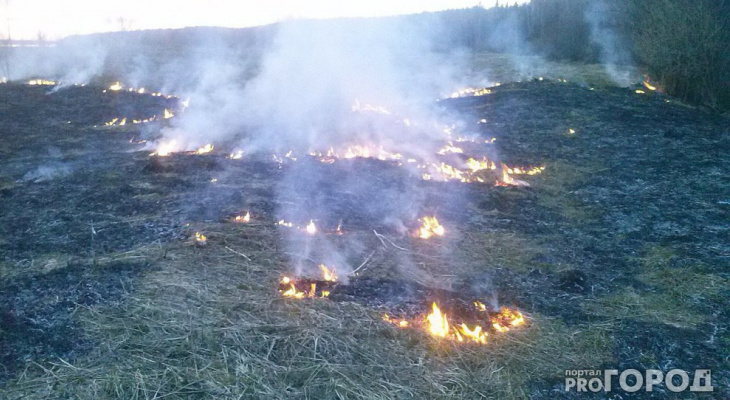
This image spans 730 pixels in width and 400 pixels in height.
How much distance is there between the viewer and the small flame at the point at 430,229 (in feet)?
17.3

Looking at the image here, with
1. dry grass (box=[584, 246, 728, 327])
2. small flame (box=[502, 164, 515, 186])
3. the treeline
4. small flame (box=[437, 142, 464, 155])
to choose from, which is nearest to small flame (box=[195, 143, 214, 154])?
small flame (box=[437, 142, 464, 155])

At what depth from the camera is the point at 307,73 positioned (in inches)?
626

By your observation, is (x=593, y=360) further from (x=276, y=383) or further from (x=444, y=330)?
(x=276, y=383)

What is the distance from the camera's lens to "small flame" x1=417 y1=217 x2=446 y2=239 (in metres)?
5.28

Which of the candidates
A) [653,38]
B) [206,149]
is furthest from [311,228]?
[653,38]

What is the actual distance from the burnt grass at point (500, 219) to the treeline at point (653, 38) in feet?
2.61

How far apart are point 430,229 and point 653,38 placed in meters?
8.76

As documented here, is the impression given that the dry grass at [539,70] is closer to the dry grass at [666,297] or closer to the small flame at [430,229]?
the small flame at [430,229]

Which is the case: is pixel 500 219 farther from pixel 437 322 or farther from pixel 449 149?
pixel 449 149

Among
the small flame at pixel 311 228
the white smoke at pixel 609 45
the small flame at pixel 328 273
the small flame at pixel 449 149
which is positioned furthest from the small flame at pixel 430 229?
the white smoke at pixel 609 45

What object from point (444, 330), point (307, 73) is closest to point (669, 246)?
point (444, 330)

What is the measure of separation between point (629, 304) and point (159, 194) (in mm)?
5300

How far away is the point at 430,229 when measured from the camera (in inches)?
213

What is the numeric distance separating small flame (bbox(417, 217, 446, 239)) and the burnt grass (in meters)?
0.24
